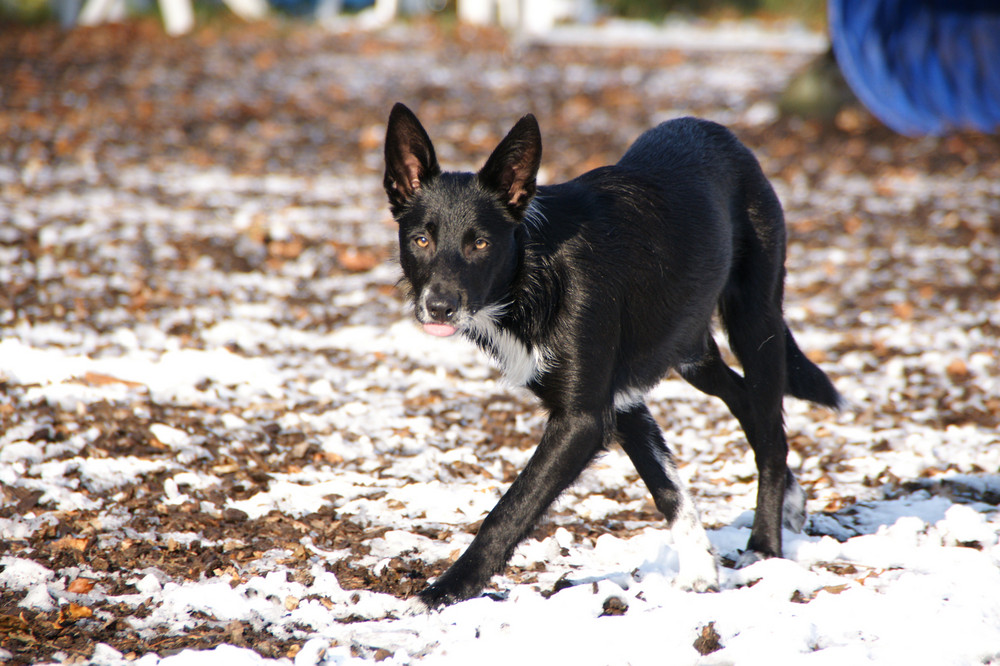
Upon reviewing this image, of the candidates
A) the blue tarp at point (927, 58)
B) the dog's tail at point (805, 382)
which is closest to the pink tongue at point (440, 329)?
the dog's tail at point (805, 382)

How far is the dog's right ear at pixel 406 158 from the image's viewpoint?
10.7 ft

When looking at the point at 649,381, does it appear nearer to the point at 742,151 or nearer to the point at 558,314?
the point at 558,314

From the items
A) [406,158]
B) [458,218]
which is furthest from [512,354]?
[406,158]

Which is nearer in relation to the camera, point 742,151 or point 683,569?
point 683,569

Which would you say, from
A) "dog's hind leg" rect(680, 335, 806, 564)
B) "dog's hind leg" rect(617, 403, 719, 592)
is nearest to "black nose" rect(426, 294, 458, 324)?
"dog's hind leg" rect(617, 403, 719, 592)

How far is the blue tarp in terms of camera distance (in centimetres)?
929

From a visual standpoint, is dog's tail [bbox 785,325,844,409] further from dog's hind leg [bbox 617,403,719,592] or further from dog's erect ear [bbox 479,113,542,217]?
dog's erect ear [bbox 479,113,542,217]

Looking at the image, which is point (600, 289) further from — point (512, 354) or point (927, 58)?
point (927, 58)

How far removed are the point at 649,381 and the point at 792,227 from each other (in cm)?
536

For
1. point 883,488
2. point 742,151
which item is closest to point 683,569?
point 883,488

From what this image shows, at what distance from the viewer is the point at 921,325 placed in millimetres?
6320

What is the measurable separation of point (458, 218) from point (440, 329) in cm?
39

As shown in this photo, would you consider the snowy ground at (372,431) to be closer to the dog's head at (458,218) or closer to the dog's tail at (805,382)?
the dog's tail at (805,382)

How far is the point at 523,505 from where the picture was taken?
3.15 metres
